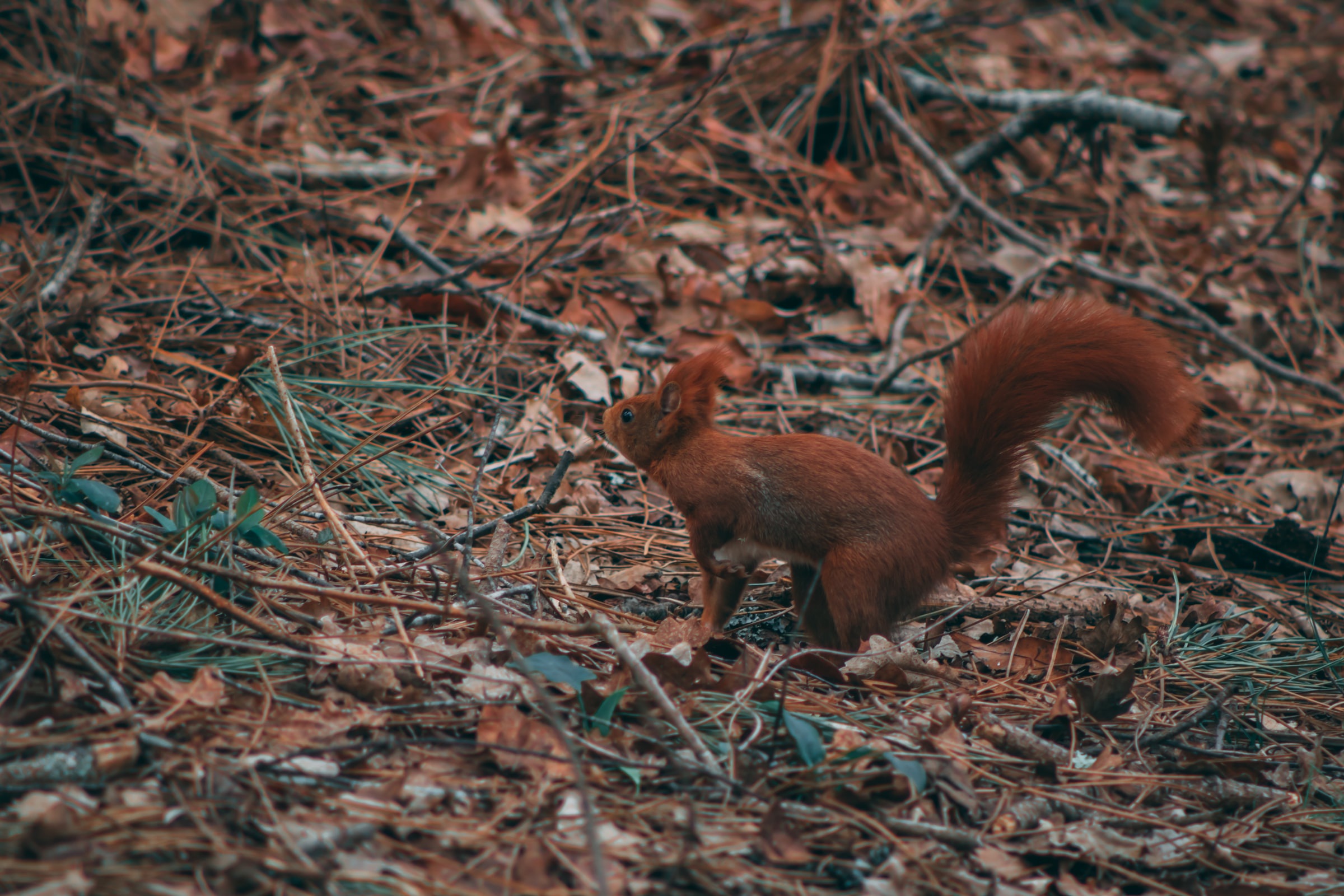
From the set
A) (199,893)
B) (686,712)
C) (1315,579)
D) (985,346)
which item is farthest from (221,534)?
(1315,579)

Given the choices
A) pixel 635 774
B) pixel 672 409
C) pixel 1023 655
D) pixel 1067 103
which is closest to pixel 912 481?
pixel 1023 655

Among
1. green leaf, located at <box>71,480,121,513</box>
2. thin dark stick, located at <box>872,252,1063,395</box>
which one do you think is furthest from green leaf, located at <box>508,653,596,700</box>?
thin dark stick, located at <box>872,252,1063,395</box>

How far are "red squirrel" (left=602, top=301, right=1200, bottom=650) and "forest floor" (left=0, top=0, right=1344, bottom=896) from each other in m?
0.17

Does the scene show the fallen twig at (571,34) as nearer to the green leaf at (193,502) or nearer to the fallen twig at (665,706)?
the green leaf at (193,502)

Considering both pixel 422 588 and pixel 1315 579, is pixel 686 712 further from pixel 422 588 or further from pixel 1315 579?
pixel 1315 579

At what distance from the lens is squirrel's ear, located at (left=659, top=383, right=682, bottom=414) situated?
9.55ft

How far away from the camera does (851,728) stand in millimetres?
2057

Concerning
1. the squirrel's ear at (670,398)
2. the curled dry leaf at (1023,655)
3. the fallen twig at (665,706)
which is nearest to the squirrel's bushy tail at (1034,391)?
the curled dry leaf at (1023,655)

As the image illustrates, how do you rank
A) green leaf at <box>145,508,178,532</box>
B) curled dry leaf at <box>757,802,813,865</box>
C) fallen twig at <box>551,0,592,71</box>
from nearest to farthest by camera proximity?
1. curled dry leaf at <box>757,802,813,865</box>
2. green leaf at <box>145,508,178,532</box>
3. fallen twig at <box>551,0,592,71</box>

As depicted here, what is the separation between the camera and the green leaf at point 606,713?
1875mm

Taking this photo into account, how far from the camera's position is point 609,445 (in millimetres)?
3512

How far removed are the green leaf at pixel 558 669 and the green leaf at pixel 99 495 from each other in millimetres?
1065

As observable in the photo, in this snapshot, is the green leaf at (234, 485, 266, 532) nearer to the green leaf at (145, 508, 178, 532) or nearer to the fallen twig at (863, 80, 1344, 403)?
the green leaf at (145, 508, 178, 532)

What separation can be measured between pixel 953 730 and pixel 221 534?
5.52 ft
